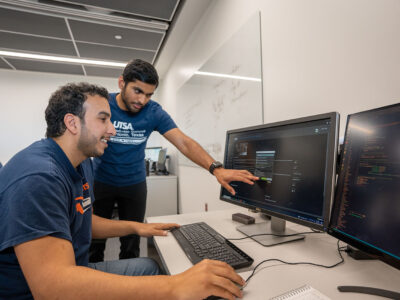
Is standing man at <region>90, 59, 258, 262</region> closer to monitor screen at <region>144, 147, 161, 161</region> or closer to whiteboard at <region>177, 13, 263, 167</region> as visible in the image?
whiteboard at <region>177, 13, 263, 167</region>

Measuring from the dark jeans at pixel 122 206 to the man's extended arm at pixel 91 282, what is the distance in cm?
108

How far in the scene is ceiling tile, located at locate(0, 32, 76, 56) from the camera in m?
2.78

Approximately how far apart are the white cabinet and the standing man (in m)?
1.77

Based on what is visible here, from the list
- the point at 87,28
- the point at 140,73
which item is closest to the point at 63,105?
the point at 140,73

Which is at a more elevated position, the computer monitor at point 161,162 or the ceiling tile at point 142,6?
the ceiling tile at point 142,6

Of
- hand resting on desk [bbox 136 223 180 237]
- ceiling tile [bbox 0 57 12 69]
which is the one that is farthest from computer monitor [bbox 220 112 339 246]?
ceiling tile [bbox 0 57 12 69]

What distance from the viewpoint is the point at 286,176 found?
79cm

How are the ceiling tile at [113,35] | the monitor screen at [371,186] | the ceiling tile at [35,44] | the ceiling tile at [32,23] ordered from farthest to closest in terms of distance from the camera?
1. the ceiling tile at [35,44]
2. the ceiling tile at [113,35]
3. the ceiling tile at [32,23]
4. the monitor screen at [371,186]

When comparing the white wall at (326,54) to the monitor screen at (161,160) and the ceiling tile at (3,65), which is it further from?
the ceiling tile at (3,65)

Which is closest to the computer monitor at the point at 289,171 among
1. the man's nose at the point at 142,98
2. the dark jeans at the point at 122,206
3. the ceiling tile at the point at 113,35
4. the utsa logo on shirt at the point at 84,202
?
the utsa logo on shirt at the point at 84,202

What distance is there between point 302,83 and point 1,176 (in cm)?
124

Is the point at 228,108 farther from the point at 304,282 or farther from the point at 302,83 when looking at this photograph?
the point at 304,282

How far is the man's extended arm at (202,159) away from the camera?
958mm

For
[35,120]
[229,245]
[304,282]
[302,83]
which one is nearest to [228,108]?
[302,83]
